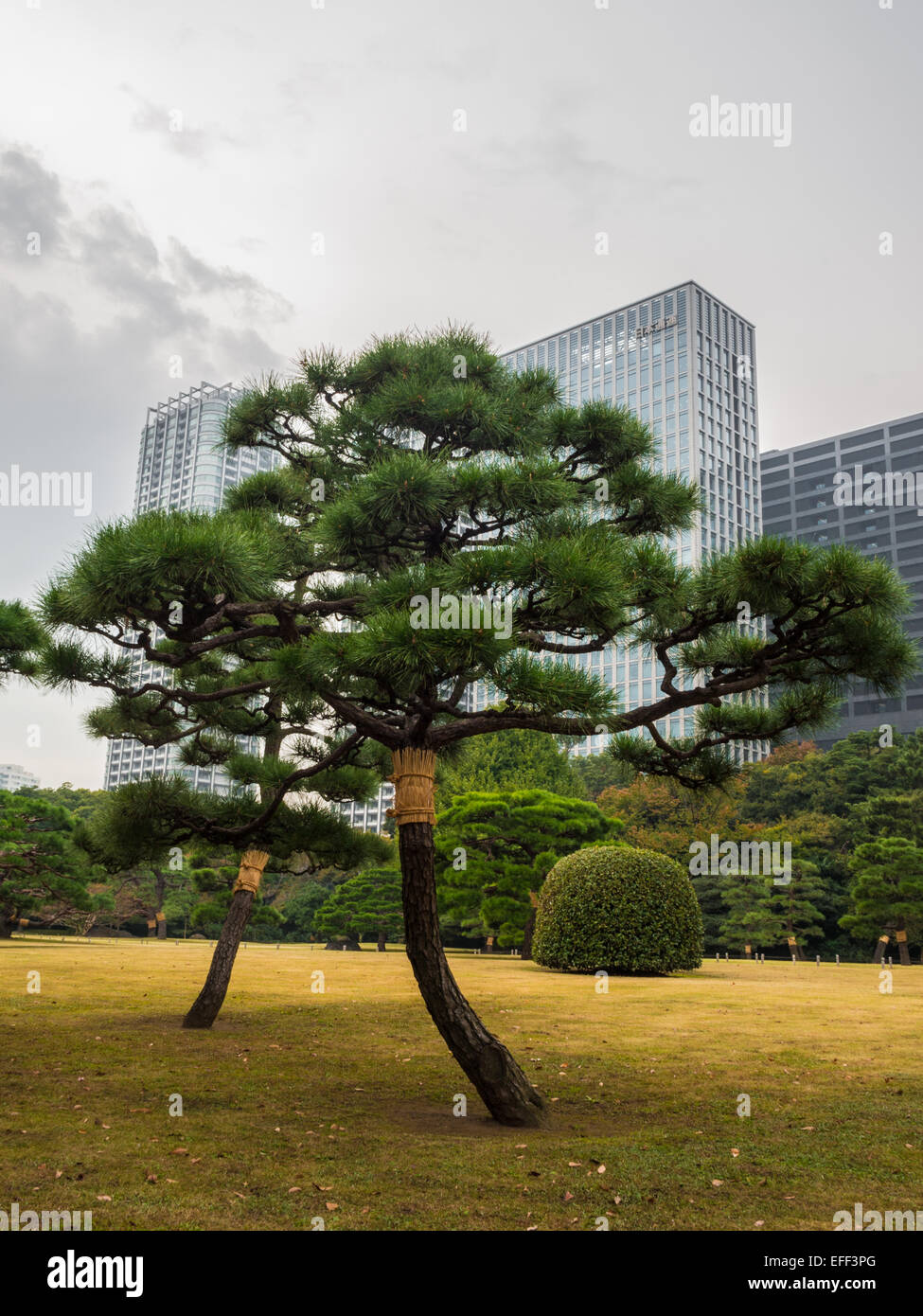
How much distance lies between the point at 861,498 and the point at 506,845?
6557 cm

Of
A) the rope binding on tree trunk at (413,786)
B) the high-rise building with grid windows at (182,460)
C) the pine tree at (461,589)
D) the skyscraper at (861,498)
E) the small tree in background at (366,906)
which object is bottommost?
the small tree in background at (366,906)

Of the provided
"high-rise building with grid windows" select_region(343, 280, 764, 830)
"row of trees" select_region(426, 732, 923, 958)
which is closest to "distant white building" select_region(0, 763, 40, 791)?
"high-rise building with grid windows" select_region(343, 280, 764, 830)

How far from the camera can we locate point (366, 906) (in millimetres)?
25188

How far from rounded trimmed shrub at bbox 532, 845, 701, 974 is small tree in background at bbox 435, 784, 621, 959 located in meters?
3.71

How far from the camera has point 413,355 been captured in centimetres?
665

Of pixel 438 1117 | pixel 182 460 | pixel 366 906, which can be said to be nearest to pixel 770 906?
pixel 366 906

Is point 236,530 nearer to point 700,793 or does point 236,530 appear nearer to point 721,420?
point 700,793

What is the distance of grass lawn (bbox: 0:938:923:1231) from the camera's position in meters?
3.65

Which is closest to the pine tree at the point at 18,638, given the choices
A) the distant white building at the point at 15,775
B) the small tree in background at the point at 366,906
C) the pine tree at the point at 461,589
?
the pine tree at the point at 461,589

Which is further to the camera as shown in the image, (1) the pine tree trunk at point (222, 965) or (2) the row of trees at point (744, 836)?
(2) the row of trees at point (744, 836)

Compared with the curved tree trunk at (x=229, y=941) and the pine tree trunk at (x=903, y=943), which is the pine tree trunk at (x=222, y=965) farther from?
the pine tree trunk at (x=903, y=943)

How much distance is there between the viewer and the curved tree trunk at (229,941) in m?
8.45

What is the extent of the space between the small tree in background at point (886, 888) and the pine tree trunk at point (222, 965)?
19.1 meters

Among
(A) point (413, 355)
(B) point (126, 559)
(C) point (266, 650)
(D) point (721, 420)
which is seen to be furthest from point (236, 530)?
(D) point (721, 420)
